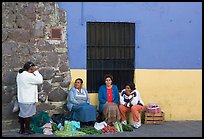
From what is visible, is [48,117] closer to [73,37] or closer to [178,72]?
[73,37]

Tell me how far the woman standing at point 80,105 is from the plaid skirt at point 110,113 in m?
0.28

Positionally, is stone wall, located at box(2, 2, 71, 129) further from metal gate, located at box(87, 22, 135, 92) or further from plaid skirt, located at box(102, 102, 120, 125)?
plaid skirt, located at box(102, 102, 120, 125)

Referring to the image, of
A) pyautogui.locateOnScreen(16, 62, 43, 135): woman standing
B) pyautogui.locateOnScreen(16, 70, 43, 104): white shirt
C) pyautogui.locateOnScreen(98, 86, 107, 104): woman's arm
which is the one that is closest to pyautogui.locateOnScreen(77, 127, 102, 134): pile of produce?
pyautogui.locateOnScreen(98, 86, 107, 104): woman's arm

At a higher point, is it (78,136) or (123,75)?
(123,75)

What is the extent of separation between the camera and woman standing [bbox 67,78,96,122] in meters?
8.33

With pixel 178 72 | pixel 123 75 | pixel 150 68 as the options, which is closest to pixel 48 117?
pixel 123 75

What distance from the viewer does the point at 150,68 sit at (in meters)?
9.47

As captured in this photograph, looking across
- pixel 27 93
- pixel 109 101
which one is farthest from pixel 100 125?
pixel 27 93

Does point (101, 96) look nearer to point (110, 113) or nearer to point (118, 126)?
point (110, 113)

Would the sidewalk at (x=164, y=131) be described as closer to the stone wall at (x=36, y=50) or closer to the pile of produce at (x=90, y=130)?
the pile of produce at (x=90, y=130)

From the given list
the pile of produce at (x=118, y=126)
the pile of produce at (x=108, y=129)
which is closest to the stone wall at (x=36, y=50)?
the pile of produce at (x=108, y=129)

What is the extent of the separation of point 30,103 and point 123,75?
8.31ft

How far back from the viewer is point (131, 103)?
8914 mm

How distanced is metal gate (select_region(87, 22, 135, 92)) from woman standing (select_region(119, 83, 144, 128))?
422mm
